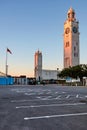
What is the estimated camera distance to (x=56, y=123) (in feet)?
33.2

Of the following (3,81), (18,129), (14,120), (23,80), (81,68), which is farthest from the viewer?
(23,80)

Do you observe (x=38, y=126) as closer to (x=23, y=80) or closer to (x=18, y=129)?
(x=18, y=129)

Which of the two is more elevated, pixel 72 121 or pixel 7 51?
pixel 7 51

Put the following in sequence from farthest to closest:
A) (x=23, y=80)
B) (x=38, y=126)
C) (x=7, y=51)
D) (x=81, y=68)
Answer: (x=23, y=80), (x=81, y=68), (x=7, y=51), (x=38, y=126)

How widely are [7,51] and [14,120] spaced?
78197 mm

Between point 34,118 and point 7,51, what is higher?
point 7,51

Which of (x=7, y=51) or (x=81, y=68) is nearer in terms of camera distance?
(x=7, y=51)

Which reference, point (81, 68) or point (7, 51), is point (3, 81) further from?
point (81, 68)

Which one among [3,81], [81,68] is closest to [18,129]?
[3,81]

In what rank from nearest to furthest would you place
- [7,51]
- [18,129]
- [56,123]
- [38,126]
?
[18,129], [38,126], [56,123], [7,51]

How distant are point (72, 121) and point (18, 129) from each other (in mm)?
2594

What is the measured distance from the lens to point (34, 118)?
1135 centimetres

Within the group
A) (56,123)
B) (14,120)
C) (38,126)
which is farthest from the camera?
(14,120)

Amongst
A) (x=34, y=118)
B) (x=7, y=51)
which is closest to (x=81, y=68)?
(x=7, y=51)
